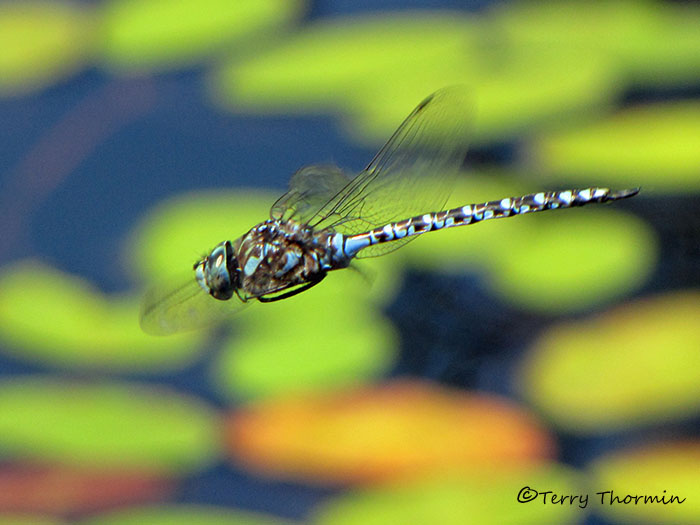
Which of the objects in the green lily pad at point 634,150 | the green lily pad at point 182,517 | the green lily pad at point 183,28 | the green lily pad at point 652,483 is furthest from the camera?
the green lily pad at point 183,28

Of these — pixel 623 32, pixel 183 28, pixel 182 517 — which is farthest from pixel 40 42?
pixel 623 32

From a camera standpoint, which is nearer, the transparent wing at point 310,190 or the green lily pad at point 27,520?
the transparent wing at point 310,190

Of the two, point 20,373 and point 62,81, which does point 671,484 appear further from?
point 62,81

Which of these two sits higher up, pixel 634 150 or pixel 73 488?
pixel 634 150

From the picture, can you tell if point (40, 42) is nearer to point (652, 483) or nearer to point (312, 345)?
point (312, 345)

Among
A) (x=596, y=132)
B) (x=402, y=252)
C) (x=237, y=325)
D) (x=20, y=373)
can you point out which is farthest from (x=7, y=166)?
(x=596, y=132)

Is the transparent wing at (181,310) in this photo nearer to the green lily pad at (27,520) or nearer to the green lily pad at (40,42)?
the green lily pad at (27,520)

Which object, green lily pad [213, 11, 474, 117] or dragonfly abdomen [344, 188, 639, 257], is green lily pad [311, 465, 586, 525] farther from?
green lily pad [213, 11, 474, 117]

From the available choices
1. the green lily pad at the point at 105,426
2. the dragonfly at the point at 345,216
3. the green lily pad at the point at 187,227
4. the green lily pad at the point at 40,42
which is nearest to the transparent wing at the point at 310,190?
the dragonfly at the point at 345,216
